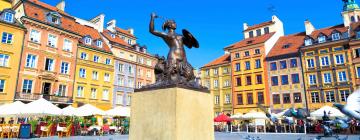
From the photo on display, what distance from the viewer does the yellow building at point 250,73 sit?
4072 cm

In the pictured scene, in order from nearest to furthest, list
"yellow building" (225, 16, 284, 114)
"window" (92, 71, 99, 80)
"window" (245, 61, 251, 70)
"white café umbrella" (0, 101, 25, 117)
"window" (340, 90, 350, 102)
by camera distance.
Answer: "white café umbrella" (0, 101, 25, 117), "window" (340, 90, 350, 102), "window" (92, 71, 99, 80), "yellow building" (225, 16, 284, 114), "window" (245, 61, 251, 70)

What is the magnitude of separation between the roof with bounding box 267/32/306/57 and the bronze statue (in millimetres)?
35889

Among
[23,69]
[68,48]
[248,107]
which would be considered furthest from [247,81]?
[23,69]

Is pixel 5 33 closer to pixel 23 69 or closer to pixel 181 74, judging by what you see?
pixel 23 69

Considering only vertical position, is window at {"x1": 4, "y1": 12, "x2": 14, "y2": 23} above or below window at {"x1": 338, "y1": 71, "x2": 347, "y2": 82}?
above

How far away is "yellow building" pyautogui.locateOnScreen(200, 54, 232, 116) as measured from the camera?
44.5 m

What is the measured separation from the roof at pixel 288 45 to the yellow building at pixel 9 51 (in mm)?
32884

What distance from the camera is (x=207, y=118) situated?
20.3ft

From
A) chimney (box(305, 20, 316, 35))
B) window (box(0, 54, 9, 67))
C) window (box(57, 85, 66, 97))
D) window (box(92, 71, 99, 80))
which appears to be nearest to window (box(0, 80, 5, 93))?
window (box(0, 54, 9, 67))

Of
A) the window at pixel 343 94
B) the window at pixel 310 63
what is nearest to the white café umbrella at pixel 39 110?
the window at pixel 310 63

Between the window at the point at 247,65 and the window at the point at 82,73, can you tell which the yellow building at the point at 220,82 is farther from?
the window at the point at 82,73

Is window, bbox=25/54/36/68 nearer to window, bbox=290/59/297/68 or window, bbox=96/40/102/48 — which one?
window, bbox=96/40/102/48

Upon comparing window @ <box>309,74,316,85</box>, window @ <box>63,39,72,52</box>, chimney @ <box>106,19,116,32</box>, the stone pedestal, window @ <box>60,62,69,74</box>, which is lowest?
the stone pedestal

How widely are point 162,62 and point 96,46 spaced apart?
33.2m
